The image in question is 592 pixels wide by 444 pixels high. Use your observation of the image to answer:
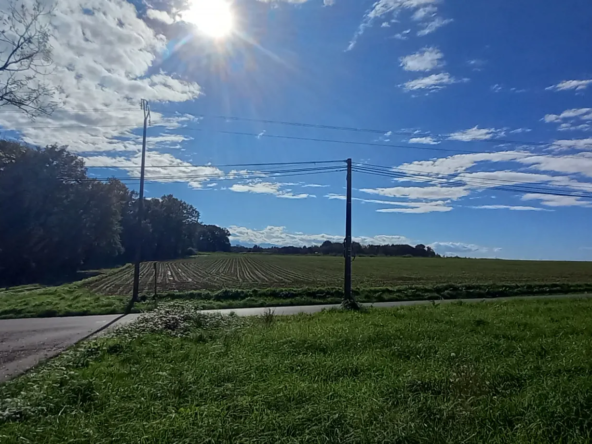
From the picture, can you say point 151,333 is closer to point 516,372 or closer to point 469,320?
point 516,372

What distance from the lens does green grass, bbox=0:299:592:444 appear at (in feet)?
14.5

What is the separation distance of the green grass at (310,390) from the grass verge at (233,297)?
9025 millimetres

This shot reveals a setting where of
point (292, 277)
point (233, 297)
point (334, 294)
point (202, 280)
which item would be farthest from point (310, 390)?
point (292, 277)

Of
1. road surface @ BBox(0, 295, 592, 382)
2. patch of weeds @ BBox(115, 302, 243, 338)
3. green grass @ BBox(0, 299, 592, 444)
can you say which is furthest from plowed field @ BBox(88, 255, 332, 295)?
green grass @ BBox(0, 299, 592, 444)

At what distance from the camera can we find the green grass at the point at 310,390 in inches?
173

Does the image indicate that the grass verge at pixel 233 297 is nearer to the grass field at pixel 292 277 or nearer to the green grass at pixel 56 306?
the green grass at pixel 56 306

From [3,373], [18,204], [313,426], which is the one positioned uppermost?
[18,204]

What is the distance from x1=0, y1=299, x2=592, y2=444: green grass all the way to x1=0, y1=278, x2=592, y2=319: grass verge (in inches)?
355

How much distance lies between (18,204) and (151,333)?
1385 inches

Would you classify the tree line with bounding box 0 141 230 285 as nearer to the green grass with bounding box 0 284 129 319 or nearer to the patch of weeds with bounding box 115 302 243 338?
the green grass with bounding box 0 284 129 319

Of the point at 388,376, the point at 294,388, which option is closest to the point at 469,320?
the point at 388,376

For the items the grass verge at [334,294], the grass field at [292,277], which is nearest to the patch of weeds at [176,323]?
the grass verge at [334,294]

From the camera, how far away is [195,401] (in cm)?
521

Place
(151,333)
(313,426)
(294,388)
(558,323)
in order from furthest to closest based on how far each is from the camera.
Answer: (558,323), (151,333), (294,388), (313,426)
